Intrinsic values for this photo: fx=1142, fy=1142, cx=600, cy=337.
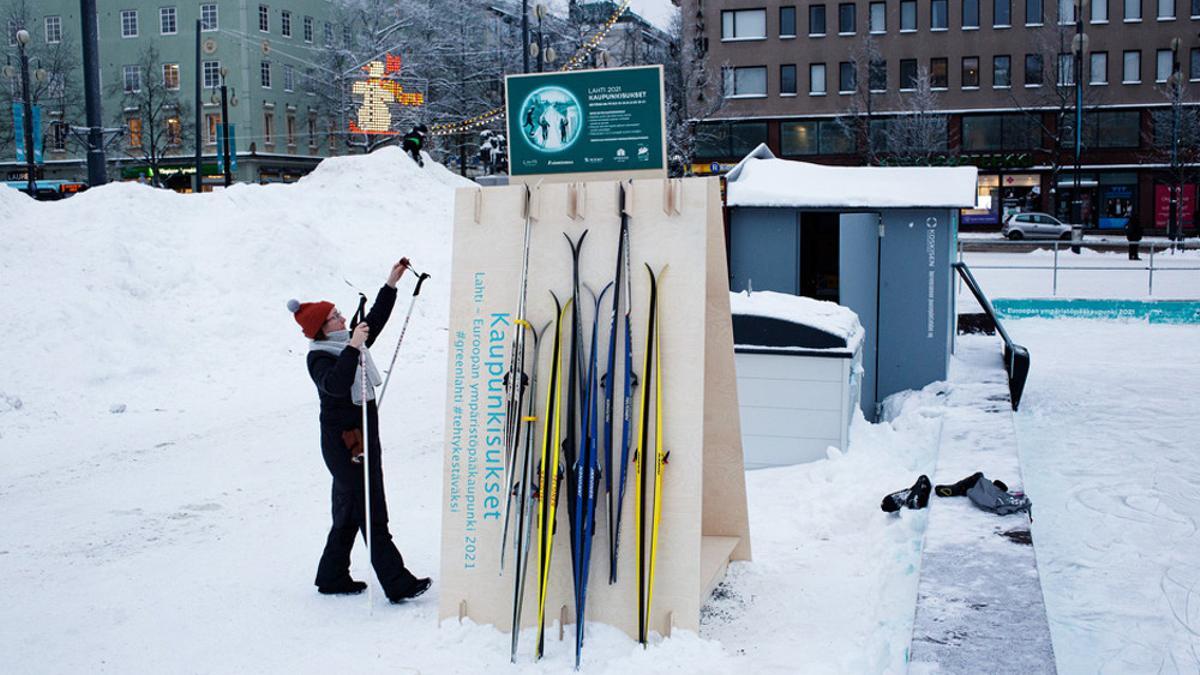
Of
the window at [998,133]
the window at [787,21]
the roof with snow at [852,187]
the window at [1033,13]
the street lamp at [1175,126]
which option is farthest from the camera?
the window at [787,21]

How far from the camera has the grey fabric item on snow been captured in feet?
20.2

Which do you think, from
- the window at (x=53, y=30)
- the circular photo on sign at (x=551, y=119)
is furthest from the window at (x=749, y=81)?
the circular photo on sign at (x=551, y=119)

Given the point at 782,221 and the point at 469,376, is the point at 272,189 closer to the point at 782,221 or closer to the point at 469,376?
the point at 782,221

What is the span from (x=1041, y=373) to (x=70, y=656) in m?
11.1

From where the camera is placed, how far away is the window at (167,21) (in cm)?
5769

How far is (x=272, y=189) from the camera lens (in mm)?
20359

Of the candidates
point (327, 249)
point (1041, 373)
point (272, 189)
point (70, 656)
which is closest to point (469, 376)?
point (70, 656)

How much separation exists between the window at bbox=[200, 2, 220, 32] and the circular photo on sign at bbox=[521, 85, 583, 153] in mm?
55837

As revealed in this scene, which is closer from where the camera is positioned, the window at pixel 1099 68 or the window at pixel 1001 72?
the window at pixel 1099 68

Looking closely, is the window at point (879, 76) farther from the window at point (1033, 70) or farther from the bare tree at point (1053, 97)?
the window at point (1033, 70)

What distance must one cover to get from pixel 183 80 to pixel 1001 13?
40.7 meters

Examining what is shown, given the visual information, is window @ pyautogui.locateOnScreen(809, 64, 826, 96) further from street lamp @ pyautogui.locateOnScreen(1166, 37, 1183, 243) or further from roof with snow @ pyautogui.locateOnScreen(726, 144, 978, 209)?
roof with snow @ pyautogui.locateOnScreen(726, 144, 978, 209)

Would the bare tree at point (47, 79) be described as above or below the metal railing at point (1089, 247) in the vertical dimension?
above

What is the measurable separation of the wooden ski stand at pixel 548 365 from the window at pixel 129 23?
60333 millimetres
